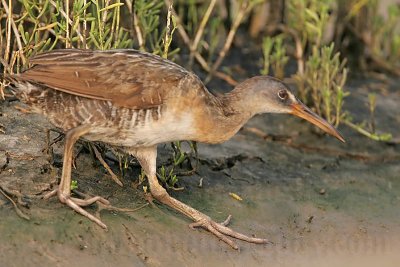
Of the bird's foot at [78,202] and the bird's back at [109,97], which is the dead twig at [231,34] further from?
the bird's foot at [78,202]

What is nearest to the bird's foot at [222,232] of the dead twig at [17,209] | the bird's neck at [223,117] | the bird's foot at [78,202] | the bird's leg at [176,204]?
the bird's leg at [176,204]

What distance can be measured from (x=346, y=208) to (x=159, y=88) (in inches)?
78.0

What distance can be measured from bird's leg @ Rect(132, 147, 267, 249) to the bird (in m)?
0.11

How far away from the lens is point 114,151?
21.6 ft

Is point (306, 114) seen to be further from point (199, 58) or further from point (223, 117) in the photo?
point (199, 58)

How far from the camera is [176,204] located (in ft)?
20.6

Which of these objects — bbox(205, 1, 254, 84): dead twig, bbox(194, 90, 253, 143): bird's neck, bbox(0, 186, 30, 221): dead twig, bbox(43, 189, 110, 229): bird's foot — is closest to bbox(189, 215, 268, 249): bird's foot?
bbox(194, 90, 253, 143): bird's neck

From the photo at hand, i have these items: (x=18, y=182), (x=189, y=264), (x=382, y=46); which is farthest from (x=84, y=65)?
(x=382, y=46)

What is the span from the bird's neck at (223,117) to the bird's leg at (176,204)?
16.7 inches

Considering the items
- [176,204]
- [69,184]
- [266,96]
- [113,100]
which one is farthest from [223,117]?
[69,184]

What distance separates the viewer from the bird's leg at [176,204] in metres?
6.20

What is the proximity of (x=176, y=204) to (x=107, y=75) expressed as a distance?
3.44 feet

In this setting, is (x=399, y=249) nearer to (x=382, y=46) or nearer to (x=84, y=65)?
(x=84, y=65)

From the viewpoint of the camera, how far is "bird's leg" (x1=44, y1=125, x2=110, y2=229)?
228 inches
